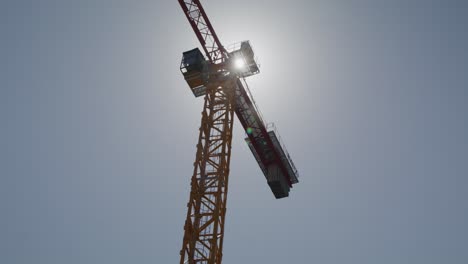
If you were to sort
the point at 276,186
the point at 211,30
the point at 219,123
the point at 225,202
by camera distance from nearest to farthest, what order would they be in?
the point at 225,202 → the point at 219,123 → the point at 211,30 → the point at 276,186

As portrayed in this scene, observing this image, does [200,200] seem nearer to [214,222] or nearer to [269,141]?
[214,222]

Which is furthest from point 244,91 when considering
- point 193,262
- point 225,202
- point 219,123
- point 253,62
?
point 193,262

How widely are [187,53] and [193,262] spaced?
11.3m

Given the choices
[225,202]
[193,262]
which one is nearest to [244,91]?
[225,202]

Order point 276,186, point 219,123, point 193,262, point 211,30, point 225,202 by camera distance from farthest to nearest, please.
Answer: point 276,186
point 211,30
point 219,123
point 225,202
point 193,262

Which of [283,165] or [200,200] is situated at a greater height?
[283,165]

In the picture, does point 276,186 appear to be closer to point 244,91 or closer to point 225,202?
point 244,91

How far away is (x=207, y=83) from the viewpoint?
94.9 feet

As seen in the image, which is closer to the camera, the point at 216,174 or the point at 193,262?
the point at 193,262

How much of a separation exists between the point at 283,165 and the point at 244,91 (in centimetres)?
593

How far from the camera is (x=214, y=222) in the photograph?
23828 mm

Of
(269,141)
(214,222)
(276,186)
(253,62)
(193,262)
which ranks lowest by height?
(193,262)

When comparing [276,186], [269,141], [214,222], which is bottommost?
[214,222]

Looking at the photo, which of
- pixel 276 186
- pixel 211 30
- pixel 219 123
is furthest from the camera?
pixel 276 186
